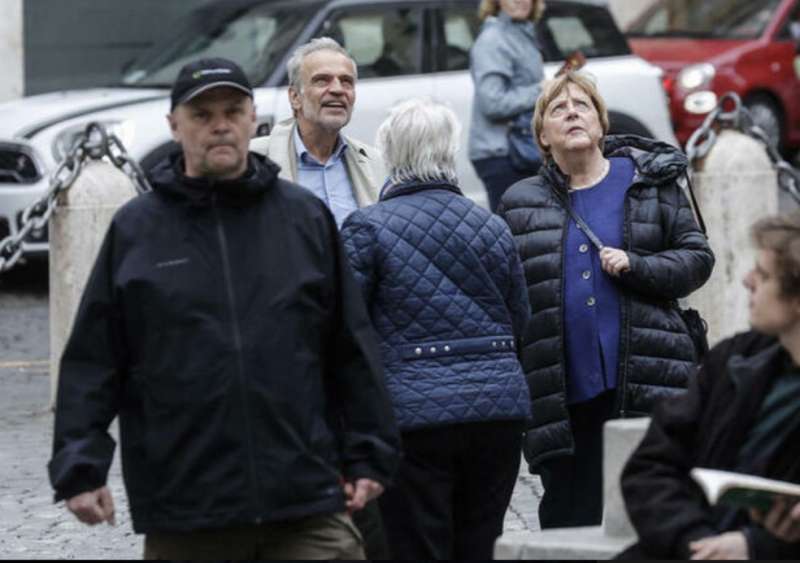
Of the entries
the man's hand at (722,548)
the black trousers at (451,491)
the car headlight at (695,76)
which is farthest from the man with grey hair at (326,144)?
the car headlight at (695,76)

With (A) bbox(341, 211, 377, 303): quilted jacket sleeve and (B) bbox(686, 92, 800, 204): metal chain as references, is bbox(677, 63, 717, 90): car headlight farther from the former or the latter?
A: (A) bbox(341, 211, 377, 303): quilted jacket sleeve

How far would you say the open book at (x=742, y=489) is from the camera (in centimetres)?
473

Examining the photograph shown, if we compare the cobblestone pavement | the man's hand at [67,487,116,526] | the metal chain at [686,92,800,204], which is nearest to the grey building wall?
the cobblestone pavement

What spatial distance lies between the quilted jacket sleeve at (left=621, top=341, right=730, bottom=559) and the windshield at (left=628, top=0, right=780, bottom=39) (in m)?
15.3

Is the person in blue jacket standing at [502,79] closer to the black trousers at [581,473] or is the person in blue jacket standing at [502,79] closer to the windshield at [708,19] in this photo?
the black trousers at [581,473]

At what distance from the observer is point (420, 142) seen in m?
6.50

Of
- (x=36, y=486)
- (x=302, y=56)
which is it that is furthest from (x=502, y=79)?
(x=302, y=56)

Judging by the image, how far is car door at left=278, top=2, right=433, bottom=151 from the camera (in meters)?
15.0

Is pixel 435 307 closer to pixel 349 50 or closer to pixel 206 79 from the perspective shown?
pixel 206 79

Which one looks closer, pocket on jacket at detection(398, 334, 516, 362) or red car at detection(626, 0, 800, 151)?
pocket on jacket at detection(398, 334, 516, 362)

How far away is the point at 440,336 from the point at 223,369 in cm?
136

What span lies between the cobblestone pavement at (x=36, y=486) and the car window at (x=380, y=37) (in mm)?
2595

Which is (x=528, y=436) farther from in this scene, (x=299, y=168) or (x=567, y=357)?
(x=299, y=168)

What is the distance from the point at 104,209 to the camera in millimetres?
11109
